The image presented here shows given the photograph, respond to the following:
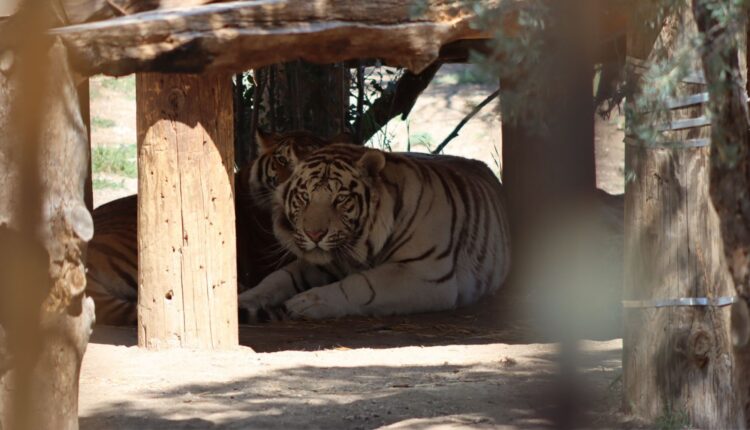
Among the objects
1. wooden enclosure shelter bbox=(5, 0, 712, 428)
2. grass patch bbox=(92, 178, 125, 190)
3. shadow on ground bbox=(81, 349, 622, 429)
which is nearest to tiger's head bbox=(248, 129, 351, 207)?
wooden enclosure shelter bbox=(5, 0, 712, 428)

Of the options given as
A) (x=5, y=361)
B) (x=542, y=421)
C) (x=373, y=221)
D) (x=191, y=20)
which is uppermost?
(x=191, y=20)

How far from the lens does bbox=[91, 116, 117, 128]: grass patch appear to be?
13543 millimetres

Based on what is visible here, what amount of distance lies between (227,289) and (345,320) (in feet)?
4.45

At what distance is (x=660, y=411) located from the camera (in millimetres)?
3789

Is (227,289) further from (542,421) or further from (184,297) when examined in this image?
(542,421)

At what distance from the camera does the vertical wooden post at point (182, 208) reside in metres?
5.07

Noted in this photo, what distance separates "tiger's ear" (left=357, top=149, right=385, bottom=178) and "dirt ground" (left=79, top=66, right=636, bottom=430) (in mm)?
908

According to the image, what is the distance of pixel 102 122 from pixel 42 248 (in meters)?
10.9

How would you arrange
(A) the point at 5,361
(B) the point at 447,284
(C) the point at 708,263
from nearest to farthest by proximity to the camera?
(A) the point at 5,361
(C) the point at 708,263
(B) the point at 447,284

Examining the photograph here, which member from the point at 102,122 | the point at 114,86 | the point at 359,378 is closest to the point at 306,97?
the point at 359,378

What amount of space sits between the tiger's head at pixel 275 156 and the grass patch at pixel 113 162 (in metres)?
4.58

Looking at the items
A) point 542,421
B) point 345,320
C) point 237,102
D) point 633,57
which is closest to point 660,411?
point 542,421

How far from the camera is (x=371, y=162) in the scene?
691 centimetres

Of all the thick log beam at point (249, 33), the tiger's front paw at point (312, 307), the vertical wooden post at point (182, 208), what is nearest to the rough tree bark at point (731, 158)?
the thick log beam at point (249, 33)
